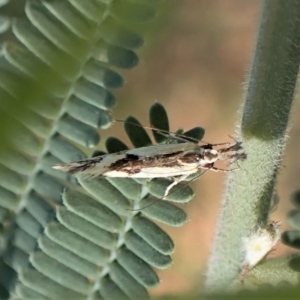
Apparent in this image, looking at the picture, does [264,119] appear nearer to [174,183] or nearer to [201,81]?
[174,183]

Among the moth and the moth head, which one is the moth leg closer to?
the moth

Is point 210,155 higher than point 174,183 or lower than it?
higher

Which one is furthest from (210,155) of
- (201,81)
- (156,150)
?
(201,81)

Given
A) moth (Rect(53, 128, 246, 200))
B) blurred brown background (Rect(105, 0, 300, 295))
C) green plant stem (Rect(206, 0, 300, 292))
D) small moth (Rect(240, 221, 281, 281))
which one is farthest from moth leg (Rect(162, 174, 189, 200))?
blurred brown background (Rect(105, 0, 300, 295))

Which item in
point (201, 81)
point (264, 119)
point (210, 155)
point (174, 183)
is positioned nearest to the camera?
point (264, 119)

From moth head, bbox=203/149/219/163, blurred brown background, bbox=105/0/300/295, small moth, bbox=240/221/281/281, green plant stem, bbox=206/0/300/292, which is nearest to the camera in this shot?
green plant stem, bbox=206/0/300/292

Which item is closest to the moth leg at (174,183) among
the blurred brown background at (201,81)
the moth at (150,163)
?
the moth at (150,163)
